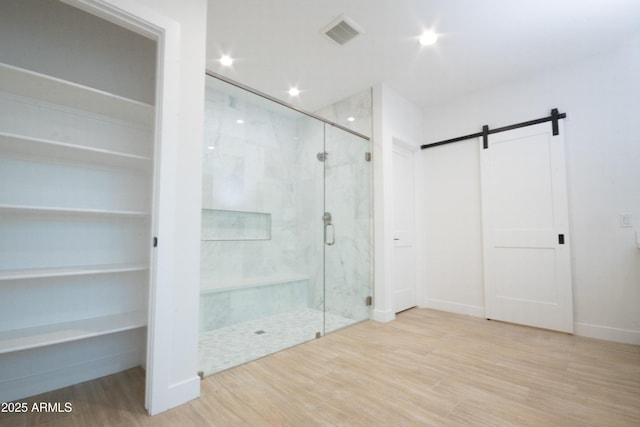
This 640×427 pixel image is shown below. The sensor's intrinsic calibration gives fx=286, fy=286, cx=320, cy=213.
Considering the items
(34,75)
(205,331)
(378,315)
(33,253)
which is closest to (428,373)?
(378,315)

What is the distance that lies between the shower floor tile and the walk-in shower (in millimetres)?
17

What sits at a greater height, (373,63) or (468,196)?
(373,63)

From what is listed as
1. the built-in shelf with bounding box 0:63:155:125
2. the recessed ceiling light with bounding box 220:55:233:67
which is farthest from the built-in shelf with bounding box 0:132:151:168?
the recessed ceiling light with bounding box 220:55:233:67

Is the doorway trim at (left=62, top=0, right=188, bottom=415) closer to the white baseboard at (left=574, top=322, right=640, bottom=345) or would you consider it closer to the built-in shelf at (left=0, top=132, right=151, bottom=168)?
the built-in shelf at (left=0, top=132, right=151, bottom=168)

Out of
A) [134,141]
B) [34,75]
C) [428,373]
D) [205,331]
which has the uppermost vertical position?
[34,75]

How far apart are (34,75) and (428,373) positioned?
9.65 ft

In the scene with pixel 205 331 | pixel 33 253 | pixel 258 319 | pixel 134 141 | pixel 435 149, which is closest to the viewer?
pixel 33 253

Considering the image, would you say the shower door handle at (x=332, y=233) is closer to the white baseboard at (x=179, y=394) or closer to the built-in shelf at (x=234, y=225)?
the built-in shelf at (x=234, y=225)

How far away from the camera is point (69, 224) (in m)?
1.87

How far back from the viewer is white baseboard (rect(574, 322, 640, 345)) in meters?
2.48

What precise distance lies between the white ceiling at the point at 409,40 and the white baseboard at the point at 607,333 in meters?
2.58

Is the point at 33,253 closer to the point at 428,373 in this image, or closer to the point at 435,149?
the point at 428,373

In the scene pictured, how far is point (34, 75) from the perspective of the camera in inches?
59.3

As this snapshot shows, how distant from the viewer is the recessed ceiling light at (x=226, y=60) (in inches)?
109
